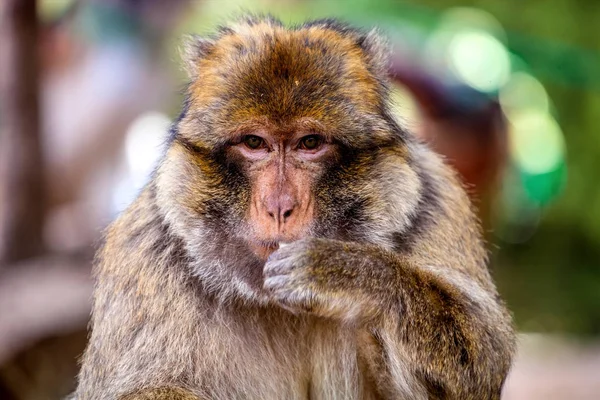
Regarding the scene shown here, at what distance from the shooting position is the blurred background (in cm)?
936

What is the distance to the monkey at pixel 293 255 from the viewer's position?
434 cm

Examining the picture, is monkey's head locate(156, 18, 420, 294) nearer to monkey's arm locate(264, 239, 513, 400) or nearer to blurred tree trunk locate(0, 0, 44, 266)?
monkey's arm locate(264, 239, 513, 400)

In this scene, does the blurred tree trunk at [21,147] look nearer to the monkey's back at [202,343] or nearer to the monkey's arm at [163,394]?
the monkey's back at [202,343]

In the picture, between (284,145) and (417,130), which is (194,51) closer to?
(284,145)

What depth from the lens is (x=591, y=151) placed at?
50.2ft

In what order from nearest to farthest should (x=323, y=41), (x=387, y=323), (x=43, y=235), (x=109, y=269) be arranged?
1. (x=387, y=323)
2. (x=323, y=41)
3. (x=109, y=269)
4. (x=43, y=235)

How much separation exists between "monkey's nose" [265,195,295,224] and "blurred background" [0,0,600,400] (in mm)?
4246

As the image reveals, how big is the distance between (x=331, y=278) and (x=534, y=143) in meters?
9.35

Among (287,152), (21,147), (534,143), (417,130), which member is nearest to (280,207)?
(287,152)

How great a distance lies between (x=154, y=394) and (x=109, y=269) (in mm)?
880

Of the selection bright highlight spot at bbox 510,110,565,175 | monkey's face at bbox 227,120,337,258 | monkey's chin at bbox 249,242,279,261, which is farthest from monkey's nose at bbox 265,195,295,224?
bright highlight spot at bbox 510,110,565,175

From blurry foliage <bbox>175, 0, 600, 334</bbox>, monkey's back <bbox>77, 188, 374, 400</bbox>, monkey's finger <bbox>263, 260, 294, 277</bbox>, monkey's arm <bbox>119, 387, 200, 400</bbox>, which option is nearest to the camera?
monkey's finger <bbox>263, 260, 294, 277</bbox>

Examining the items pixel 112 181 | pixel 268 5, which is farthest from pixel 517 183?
pixel 112 181

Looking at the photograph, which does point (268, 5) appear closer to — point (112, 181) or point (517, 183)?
point (112, 181)
